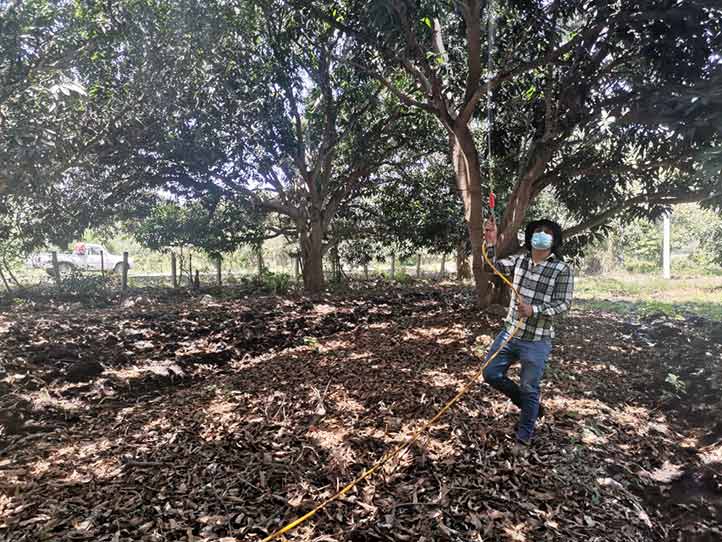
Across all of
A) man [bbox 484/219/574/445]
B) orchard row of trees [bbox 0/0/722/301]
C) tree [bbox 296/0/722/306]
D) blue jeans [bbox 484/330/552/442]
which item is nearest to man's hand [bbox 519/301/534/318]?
man [bbox 484/219/574/445]

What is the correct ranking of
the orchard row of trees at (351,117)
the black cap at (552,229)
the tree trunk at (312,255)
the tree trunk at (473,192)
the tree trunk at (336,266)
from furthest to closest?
the tree trunk at (336,266) → the tree trunk at (312,255) → the tree trunk at (473,192) → the orchard row of trees at (351,117) → the black cap at (552,229)

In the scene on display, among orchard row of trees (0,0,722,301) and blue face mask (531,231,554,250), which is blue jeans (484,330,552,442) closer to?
blue face mask (531,231,554,250)

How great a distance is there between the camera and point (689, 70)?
4.38 m

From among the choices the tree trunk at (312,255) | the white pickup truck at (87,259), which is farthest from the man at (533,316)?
the white pickup truck at (87,259)

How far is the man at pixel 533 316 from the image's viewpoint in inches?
103

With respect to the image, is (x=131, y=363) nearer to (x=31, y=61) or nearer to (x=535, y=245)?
(x=31, y=61)

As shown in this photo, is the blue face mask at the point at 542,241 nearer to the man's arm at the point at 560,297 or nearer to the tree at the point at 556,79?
the man's arm at the point at 560,297

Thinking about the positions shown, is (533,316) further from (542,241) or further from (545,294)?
(542,241)

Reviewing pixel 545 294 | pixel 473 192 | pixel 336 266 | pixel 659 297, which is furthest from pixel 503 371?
pixel 659 297

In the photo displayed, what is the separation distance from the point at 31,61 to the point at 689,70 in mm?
7205

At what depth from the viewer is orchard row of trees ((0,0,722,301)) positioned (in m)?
4.47

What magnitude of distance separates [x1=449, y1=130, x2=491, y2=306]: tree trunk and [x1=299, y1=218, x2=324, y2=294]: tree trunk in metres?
4.05

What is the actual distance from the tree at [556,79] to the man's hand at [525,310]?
2.64 m

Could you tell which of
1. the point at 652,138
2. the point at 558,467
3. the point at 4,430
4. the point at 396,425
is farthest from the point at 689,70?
the point at 4,430
